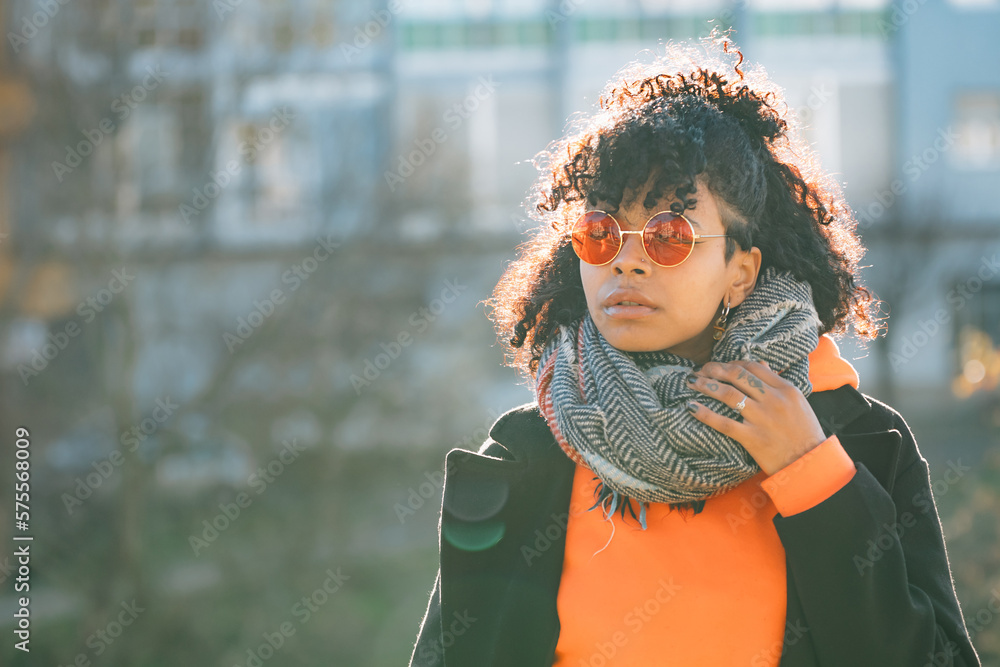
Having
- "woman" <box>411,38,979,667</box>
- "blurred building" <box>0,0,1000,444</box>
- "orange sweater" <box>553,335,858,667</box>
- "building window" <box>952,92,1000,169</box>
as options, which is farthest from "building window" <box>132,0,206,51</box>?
"building window" <box>952,92,1000,169</box>

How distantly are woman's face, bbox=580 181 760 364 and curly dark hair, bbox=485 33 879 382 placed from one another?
0.03m

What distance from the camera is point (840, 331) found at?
81.0 inches

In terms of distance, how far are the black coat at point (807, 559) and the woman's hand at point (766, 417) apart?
111 millimetres

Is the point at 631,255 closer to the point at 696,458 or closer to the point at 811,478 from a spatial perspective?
the point at 696,458

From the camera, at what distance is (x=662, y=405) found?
174 cm

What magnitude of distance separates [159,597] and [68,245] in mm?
2718

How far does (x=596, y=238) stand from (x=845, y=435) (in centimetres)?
65

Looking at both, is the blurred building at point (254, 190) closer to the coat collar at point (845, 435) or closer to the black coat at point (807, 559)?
the coat collar at point (845, 435)

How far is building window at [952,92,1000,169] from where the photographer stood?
17594 millimetres

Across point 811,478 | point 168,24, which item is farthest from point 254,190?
point 811,478

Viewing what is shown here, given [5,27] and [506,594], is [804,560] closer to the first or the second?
[506,594]

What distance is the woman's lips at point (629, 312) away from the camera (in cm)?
176

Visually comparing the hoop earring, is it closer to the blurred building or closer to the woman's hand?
the woman's hand

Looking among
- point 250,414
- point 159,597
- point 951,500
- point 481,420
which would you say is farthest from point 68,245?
point 951,500
